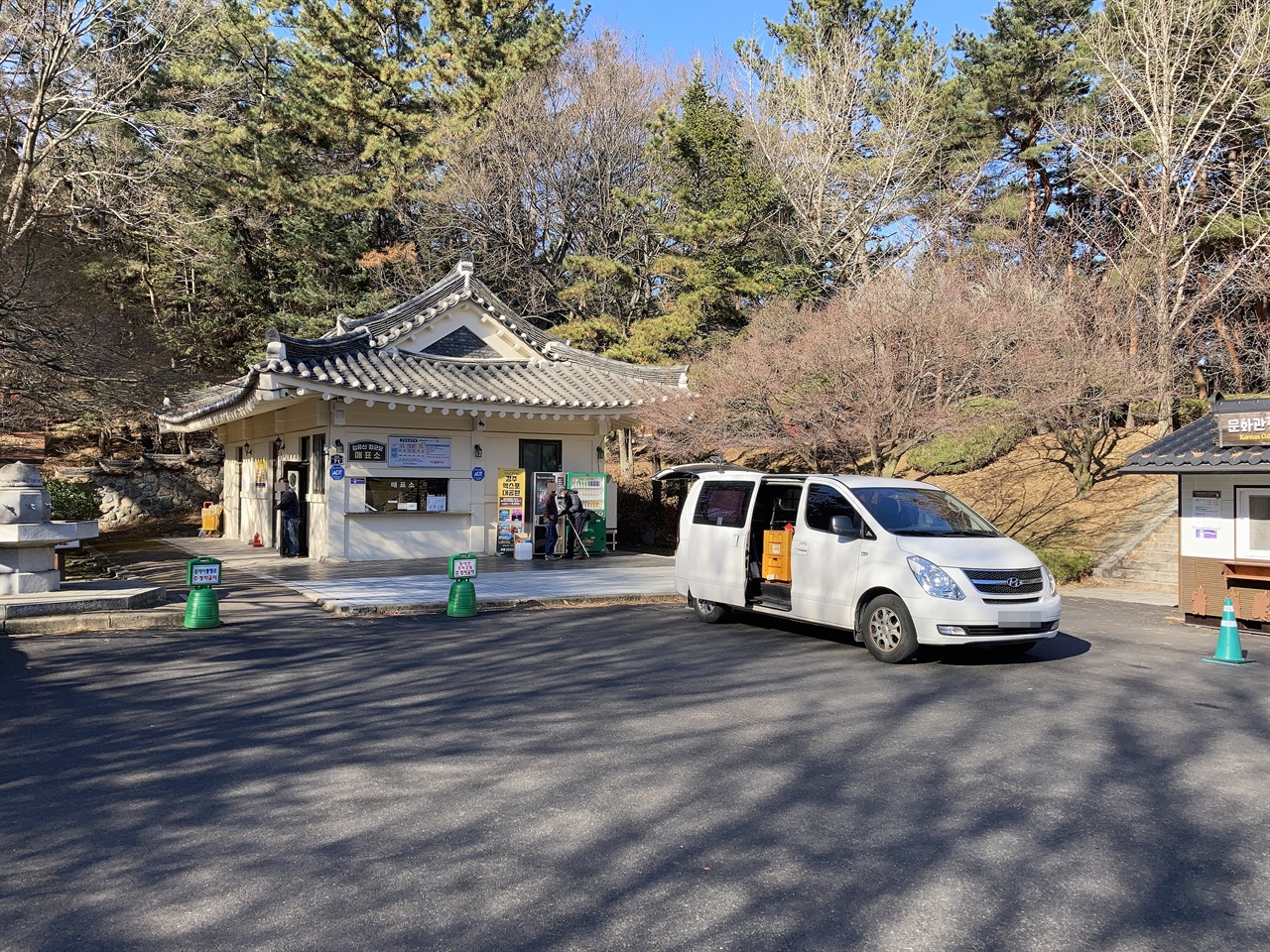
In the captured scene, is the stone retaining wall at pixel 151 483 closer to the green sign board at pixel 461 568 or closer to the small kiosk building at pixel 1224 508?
the green sign board at pixel 461 568

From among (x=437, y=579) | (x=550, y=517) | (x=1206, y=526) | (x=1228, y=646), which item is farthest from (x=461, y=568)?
(x=1206, y=526)

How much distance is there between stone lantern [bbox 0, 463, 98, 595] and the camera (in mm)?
11219

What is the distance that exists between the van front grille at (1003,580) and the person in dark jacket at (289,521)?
49.9 feet

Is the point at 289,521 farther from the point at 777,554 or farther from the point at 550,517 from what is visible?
the point at 777,554

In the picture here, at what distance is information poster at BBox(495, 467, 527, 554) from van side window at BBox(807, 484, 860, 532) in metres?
11.0

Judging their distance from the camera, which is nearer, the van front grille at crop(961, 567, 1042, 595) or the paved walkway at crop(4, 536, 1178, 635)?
the van front grille at crop(961, 567, 1042, 595)

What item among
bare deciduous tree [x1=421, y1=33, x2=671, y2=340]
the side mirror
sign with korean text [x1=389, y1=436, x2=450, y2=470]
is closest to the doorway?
sign with korean text [x1=389, y1=436, x2=450, y2=470]

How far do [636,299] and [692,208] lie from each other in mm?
3958

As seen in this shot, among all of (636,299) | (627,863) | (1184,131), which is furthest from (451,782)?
(636,299)

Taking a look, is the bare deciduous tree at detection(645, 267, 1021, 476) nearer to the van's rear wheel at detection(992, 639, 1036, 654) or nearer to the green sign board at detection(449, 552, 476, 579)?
the van's rear wheel at detection(992, 639, 1036, 654)

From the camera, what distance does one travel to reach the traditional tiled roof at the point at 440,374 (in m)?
17.9

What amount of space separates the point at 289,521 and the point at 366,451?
2.64 meters

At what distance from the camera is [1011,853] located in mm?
4555

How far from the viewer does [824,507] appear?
10.6 meters
